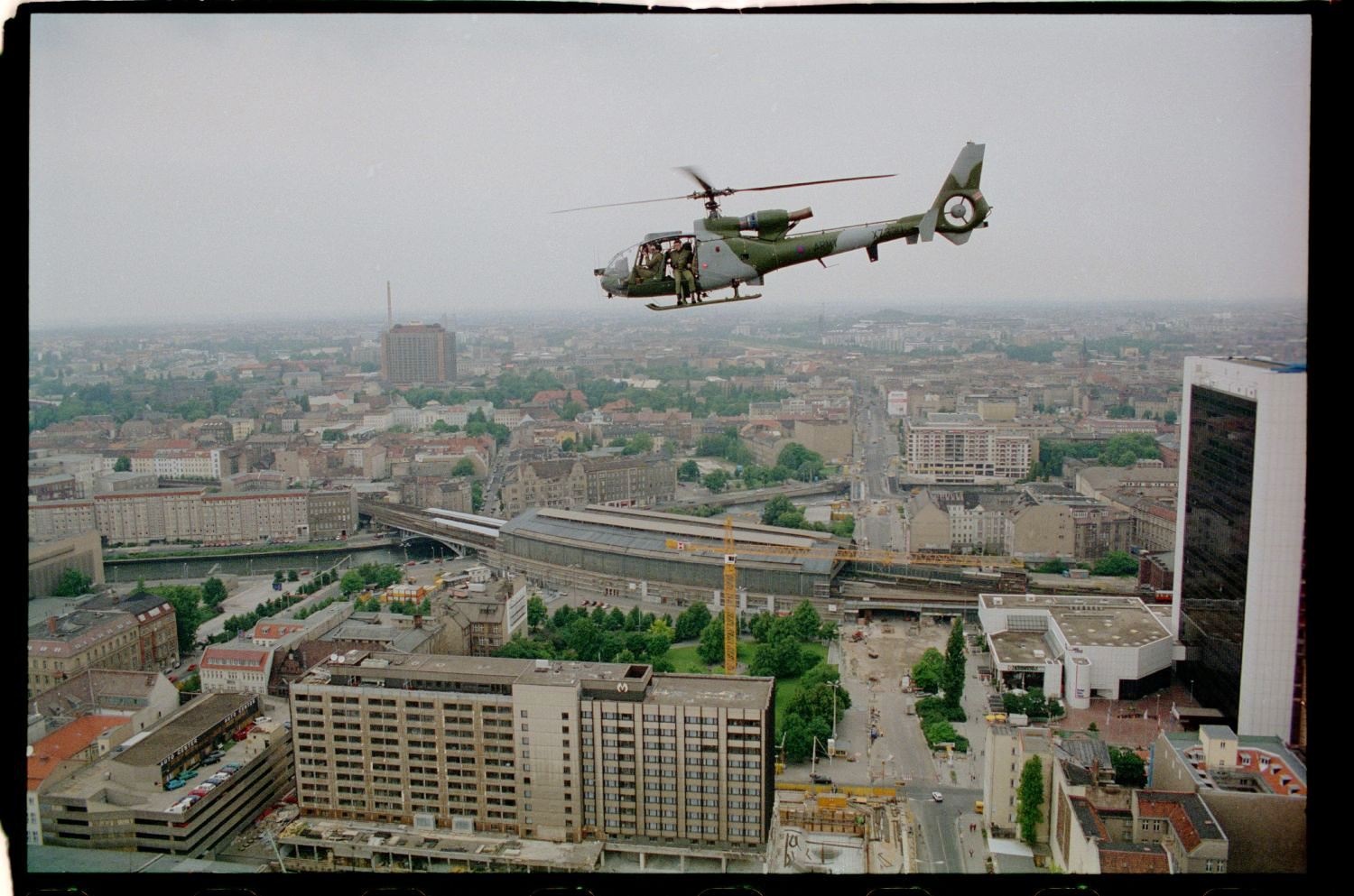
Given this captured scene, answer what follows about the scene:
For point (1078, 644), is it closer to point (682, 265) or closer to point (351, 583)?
point (682, 265)

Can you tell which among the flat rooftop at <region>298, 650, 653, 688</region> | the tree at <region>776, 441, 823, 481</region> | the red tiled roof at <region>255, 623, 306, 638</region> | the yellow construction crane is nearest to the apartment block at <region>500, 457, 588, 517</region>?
the yellow construction crane

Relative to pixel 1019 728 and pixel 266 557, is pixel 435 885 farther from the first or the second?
pixel 266 557

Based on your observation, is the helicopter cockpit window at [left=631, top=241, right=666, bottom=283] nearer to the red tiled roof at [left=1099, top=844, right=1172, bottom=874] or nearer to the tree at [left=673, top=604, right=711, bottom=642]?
the red tiled roof at [left=1099, top=844, right=1172, bottom=874]

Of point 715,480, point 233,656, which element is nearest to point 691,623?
point 715,480

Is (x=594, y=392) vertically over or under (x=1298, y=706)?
over

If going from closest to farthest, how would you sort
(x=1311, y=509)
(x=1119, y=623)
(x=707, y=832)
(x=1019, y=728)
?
(x=1311, y=509) → (x=707, y=832) → (x=1019, y=728) → (x=1119, y=623)

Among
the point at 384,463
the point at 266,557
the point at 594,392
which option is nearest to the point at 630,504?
the point at 594,392
